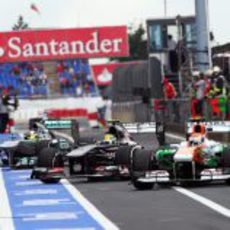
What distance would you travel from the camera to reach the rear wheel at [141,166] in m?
17.2

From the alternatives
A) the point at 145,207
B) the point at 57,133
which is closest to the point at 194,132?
the point at 145,207

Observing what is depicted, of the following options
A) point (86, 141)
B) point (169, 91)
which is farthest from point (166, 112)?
point (86, 141)

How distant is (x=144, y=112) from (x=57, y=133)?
12.9 meters

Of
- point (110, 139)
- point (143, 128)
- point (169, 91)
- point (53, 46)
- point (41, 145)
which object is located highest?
point (53, 46)

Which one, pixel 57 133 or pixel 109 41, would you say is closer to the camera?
pixel 57 133

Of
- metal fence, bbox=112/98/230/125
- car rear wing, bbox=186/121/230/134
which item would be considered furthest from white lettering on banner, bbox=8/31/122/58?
car rear wing, bbox=186/121/230/134

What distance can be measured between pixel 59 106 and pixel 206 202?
46253 mm

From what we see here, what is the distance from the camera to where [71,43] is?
7331cm

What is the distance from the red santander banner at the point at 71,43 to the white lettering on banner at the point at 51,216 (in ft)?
191

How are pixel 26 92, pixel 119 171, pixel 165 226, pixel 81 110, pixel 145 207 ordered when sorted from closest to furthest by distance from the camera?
1. pixel 165 226
2. pixel 145 207
3. pixel 119 171
4. pixel 81 110
5. pixel 26 92

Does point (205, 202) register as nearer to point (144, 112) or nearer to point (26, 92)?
point (144, 112)

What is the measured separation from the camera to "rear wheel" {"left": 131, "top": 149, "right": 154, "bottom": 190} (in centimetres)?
1717

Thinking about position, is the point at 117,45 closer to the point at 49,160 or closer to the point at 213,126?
the point at 49,160

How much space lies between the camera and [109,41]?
73125 millimetres
